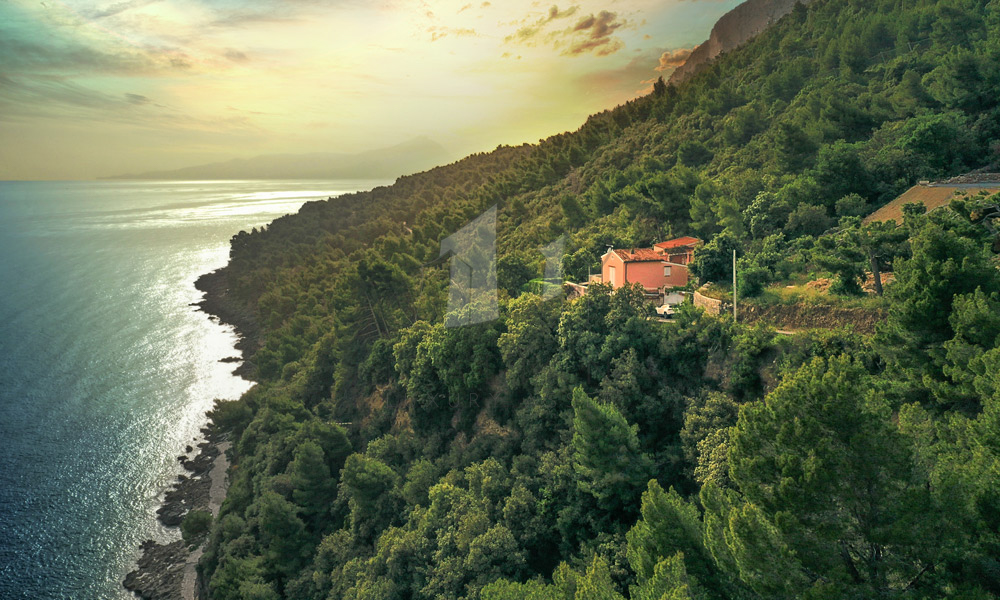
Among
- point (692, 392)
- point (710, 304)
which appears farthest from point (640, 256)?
point (692, 392)

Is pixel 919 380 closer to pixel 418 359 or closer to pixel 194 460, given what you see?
pixel 418 359

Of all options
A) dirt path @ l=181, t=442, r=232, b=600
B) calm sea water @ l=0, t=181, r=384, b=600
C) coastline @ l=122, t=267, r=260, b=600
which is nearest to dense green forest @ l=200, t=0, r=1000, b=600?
dirt path @ l=181, t=442, r=232, b=600

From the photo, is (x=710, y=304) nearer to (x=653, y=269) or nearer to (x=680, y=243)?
(x=653, y=269)

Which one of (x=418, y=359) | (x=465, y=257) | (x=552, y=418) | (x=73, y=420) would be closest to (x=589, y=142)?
(x=465, y=257)

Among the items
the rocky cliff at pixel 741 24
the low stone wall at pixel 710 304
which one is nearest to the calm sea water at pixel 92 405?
the low stone wall at pixel 710 304

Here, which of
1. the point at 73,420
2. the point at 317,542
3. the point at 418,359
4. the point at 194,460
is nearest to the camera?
the point at 317,542

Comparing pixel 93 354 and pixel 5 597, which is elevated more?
pixel 93 354
